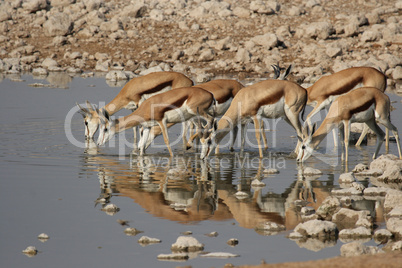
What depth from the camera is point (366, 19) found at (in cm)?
2689

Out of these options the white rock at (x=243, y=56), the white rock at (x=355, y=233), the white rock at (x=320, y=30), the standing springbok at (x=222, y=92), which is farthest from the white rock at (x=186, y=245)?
the white rock at (x=320, y=30)

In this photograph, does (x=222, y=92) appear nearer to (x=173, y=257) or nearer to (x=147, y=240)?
(x=147, y=240)

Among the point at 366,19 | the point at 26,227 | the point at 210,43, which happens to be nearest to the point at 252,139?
the point at 26,227

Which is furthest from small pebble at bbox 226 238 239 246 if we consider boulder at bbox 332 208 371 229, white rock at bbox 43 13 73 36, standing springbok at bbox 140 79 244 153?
white rock at bbox 43 13 73 36

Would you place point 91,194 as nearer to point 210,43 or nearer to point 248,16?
point 210,43

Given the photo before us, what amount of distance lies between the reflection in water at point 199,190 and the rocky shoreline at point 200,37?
10.9 metres

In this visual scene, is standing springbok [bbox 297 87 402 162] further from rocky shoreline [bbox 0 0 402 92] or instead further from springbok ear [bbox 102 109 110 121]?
rocky shoreline [bbox 0 0 402 92]

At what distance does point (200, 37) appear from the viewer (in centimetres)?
2653

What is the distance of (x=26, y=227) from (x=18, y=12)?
2419cm

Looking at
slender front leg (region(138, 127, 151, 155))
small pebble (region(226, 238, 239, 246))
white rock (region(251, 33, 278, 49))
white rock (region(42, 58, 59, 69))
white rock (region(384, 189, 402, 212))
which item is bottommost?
small pebble (region(226, 238, 239, 246))

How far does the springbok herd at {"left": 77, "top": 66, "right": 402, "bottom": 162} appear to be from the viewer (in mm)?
11281

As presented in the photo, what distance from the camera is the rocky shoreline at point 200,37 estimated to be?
78.2ft

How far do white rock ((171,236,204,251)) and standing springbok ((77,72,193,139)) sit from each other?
24.9 feet

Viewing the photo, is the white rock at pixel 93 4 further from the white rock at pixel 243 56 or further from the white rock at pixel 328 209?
the white rock at pixel 328 209
